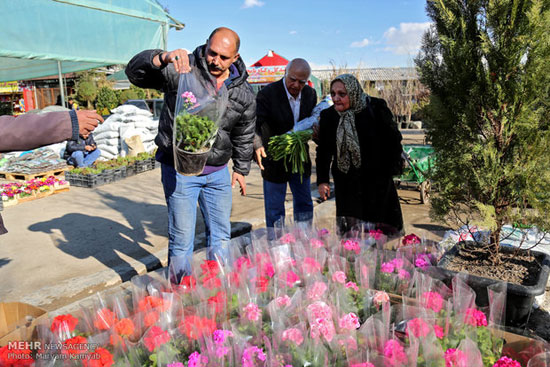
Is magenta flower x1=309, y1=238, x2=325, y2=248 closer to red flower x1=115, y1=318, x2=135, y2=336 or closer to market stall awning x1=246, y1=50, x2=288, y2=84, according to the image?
red flower x1=115, y1=318, x2=135, y2=336

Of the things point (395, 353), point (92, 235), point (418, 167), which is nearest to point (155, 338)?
point (395, 353)

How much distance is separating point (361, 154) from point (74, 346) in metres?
2.30

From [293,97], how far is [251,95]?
75 cm

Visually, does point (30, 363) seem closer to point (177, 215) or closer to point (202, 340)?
point (202, 340)

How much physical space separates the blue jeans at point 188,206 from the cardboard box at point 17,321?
76cm

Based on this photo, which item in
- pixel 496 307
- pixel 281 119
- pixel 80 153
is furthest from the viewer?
pixel 80 153

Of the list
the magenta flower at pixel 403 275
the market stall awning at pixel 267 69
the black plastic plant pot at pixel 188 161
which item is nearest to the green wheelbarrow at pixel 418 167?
the magenta flower at pixel 403 275

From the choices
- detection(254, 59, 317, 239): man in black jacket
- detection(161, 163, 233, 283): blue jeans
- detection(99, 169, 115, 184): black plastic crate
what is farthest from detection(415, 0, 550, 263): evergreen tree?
detection(99, 169, 115, 184): black plastic crate

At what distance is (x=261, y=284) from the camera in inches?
81.7

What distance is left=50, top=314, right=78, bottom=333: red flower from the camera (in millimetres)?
1705

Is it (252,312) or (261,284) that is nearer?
(252,312)

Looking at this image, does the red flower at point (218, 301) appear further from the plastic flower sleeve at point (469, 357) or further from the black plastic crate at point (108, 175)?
the black plastic crate at point (108, 175)

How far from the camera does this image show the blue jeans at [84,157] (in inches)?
351

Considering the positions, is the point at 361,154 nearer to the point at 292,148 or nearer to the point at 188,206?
the point at 292,148
